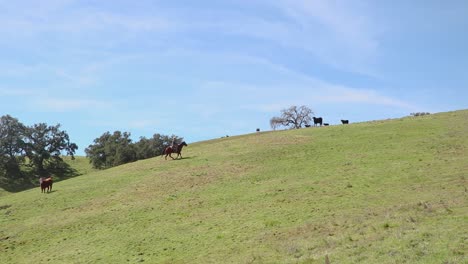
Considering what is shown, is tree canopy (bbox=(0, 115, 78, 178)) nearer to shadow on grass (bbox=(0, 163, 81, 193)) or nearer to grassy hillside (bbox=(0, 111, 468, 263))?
shadow on grass (bbox=(0, 163, 81, 193))

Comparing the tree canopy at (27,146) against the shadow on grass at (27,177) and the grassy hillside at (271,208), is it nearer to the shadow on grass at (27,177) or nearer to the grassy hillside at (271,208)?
the shadow on grass at (27,177)

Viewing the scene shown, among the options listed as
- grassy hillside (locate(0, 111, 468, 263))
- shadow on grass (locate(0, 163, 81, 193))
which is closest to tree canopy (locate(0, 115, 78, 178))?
shadow on grass (locate(0, 163, 81, 193))

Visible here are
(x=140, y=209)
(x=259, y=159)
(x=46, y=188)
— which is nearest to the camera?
(x=140, y=209)

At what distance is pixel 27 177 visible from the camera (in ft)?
261

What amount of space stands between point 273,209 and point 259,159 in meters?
16.8

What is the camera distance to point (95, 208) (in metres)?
31.9

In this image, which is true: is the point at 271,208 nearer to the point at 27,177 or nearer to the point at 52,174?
the point at 52,174

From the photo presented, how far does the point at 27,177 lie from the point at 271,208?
67552 millimetres

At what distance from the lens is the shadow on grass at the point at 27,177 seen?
237ft

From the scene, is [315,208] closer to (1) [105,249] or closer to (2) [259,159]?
(1) [105,249]

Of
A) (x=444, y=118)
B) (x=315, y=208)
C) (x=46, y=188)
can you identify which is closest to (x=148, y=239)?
(x=315, y=208)

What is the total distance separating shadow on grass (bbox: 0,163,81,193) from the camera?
7234cm

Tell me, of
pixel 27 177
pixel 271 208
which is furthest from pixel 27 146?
pixel 271 208

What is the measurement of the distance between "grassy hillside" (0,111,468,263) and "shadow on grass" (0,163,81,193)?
33320mm
